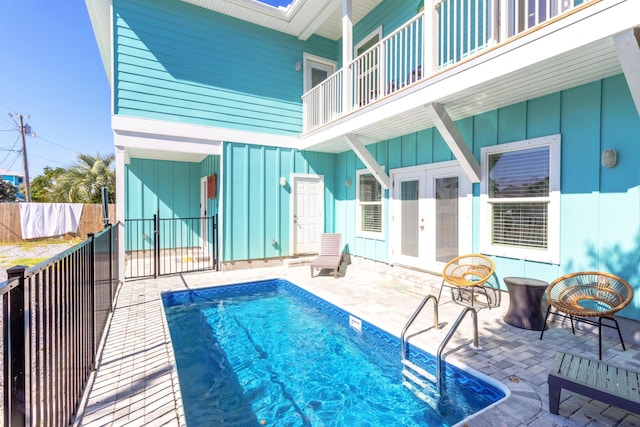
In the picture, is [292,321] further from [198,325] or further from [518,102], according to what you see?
[518,102]

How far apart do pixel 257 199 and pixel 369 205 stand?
9.44 ft

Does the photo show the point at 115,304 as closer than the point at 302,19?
Yes

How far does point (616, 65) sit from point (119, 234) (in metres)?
8.35

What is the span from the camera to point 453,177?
581cm

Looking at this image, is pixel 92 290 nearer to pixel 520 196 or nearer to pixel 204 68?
pixel 520 196

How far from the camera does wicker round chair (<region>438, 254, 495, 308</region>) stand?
485 centimetres

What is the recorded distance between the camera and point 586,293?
381cm

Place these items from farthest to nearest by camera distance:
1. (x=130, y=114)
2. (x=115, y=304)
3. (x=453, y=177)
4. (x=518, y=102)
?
(x=130, y=114) → (x=453, y=177) → (x=115, y=304) → (x=518, y=102)

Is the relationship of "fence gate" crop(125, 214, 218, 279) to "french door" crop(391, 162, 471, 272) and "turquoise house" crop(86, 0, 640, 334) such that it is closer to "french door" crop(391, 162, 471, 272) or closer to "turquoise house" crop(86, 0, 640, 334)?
"turquoise house" crop(86, 0, 640, 334)

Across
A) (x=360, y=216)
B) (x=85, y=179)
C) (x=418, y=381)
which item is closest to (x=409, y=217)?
(x=360, y=216)

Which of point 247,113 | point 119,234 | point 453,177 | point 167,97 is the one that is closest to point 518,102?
point 453,177

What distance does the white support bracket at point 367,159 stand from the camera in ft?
22.1

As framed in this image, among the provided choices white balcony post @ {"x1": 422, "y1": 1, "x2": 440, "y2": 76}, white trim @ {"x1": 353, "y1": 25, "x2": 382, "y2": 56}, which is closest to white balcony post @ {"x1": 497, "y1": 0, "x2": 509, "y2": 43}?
white balcony post @ {"x1": 422, "y1": 1, "x2": 440, "y2": 76}

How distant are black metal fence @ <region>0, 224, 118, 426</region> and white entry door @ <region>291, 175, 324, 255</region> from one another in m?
4.96
